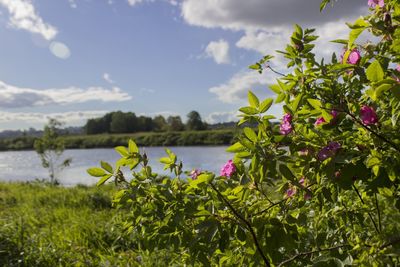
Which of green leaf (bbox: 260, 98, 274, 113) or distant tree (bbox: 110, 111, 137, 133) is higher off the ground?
distant tree (bbox: 110, 111, 137, 133)

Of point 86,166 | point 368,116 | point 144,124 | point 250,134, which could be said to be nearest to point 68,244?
point 250,134

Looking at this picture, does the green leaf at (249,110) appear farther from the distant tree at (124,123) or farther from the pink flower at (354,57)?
the distant tree at (124,123)

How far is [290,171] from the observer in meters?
1.38

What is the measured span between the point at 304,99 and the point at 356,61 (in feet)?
0.92

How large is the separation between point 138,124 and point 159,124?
4284 mm

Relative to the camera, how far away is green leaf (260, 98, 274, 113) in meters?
1.41

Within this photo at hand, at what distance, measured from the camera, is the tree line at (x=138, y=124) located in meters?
64.3

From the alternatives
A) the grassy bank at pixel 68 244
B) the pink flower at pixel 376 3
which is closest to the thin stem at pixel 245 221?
the pink flower at pixel 376 3

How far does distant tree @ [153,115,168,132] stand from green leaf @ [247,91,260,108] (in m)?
64.0

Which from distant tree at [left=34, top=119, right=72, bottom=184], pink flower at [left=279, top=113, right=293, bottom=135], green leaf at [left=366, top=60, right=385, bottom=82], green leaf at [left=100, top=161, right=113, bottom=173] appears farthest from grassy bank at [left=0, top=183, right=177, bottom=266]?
distant tree at [left=34, top=119, right=72, bottom=184]

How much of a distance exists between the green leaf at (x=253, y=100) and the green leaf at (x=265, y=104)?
2cm

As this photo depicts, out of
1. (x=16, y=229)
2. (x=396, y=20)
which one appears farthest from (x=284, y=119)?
(x=16, y=229)

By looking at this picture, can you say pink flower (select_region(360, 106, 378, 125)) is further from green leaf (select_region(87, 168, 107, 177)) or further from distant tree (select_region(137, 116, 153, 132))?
distant tree (select_region(137, 116, 153, 132))

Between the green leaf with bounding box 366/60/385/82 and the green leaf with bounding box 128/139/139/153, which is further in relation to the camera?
the green leaf with bounding box 128/139/139/153
